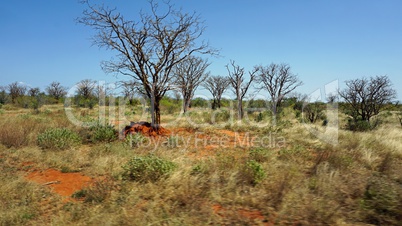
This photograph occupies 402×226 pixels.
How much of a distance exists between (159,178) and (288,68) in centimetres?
2035

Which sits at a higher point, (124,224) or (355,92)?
(355,92)

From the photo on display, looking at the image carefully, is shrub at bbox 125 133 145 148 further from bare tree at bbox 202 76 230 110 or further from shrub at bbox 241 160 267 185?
bare tree at bbox 202 76 230 110

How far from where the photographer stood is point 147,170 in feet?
17.3

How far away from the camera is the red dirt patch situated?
5.02m

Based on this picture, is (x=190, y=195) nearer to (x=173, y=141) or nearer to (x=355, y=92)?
(x=173, y=141)

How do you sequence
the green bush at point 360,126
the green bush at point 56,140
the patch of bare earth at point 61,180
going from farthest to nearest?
1. the green bush at point 360,126
2. the green bush at point 56,140
3. the patch of bare earth at point 61,180

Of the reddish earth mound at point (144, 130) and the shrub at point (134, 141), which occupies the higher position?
the reddish earth mound at point (144, 130)

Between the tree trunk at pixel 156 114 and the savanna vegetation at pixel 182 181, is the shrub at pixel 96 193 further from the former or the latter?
the tree trunk at pixel 156 114

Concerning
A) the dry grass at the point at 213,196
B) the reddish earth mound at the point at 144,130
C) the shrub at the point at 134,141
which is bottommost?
the dry grass at the point at 213,196

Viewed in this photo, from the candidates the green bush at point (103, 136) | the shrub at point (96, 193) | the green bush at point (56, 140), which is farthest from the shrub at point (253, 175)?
the green bush at point (103, 136)

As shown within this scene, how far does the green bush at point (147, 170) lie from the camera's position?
525 cm

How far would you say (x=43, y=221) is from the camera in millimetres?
3643

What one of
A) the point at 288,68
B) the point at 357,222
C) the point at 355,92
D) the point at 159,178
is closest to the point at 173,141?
the point at 159,178

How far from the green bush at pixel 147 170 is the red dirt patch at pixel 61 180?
0.91 metres
